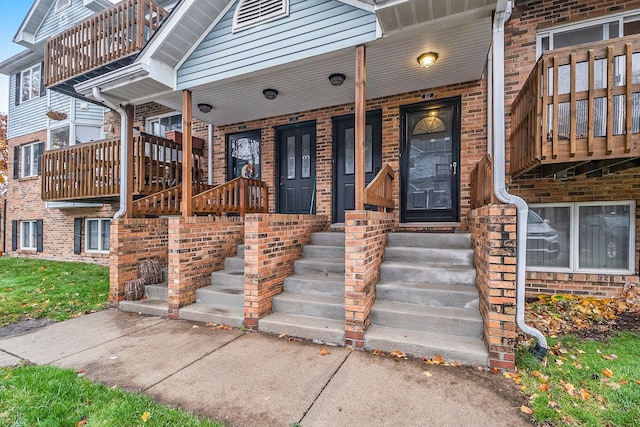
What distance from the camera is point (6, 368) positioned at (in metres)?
2.90

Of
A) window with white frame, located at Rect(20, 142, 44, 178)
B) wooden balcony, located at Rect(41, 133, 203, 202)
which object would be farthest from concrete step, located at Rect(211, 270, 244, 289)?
window with white frame, located at Rect(20, 142, 44, 178)

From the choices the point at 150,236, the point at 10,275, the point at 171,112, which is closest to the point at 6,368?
the point at 150,236

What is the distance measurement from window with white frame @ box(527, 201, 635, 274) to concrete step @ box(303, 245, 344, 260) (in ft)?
10.3

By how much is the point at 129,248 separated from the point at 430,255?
4.83m

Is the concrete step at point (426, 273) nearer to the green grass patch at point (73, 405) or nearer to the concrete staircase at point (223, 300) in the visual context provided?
the concrete staircase at point (223, 300)

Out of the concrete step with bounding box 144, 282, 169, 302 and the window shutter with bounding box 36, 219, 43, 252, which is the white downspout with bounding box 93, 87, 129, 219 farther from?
the window shutter with bounding box 36, 219, 43, 252

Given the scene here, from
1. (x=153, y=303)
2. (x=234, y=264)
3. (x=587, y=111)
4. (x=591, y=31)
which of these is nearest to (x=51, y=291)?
(x=153, y=303)

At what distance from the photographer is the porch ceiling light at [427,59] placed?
13.7 feet

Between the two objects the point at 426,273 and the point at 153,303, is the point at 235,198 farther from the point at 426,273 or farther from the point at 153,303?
the point at 426,273

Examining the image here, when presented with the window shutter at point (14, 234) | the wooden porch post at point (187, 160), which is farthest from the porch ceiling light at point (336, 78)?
the window shutter at point (14, 234)

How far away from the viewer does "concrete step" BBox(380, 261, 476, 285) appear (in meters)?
3.68

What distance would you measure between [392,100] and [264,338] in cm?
464

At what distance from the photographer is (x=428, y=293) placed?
352cm

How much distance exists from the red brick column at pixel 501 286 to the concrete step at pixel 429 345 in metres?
0.13
